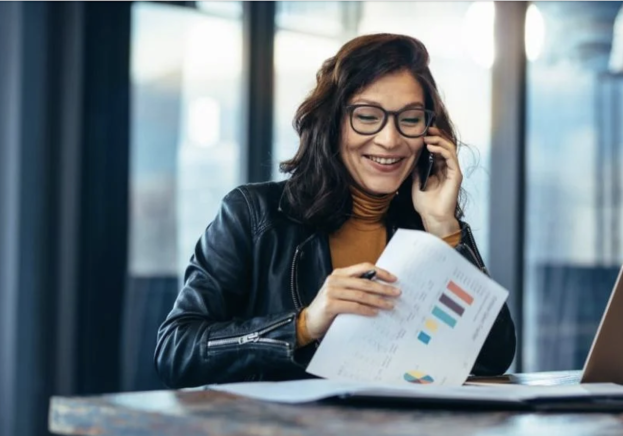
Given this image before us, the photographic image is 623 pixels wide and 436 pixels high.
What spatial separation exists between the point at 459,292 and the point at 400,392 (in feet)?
0.86

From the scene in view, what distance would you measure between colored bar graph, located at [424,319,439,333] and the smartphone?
63cm

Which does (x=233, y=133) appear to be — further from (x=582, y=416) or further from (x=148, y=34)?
(x=582, y=416)

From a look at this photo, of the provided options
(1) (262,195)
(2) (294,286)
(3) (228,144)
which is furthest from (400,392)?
(3) (228,144)

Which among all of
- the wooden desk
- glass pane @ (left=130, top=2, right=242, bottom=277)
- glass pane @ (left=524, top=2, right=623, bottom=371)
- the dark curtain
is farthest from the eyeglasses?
glass pane @ (left=524, top=2, right=623, bottom=371)

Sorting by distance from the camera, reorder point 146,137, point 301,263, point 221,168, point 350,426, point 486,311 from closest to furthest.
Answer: point 350,426, point 486,311, point 301,263, point 146,137, point 221,168

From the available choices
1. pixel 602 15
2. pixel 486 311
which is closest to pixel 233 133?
pixel 602 15

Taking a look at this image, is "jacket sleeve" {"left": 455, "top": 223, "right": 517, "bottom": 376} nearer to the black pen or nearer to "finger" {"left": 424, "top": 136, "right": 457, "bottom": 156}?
"finger" {"left": 424, "top": 136, "right": 457, "bottom": 156}

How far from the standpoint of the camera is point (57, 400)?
1.03 meters

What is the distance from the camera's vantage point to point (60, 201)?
131 inches

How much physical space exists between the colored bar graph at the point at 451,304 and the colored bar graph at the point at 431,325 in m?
0.03

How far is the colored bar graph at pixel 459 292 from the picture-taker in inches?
50.2

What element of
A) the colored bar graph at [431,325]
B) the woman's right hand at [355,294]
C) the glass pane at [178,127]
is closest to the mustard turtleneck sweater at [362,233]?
the woman's right hand at [355,294]

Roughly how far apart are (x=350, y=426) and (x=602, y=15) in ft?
Result: 11.1

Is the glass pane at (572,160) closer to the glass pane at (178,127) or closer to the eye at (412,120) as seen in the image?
the glass pane at (178,127)
